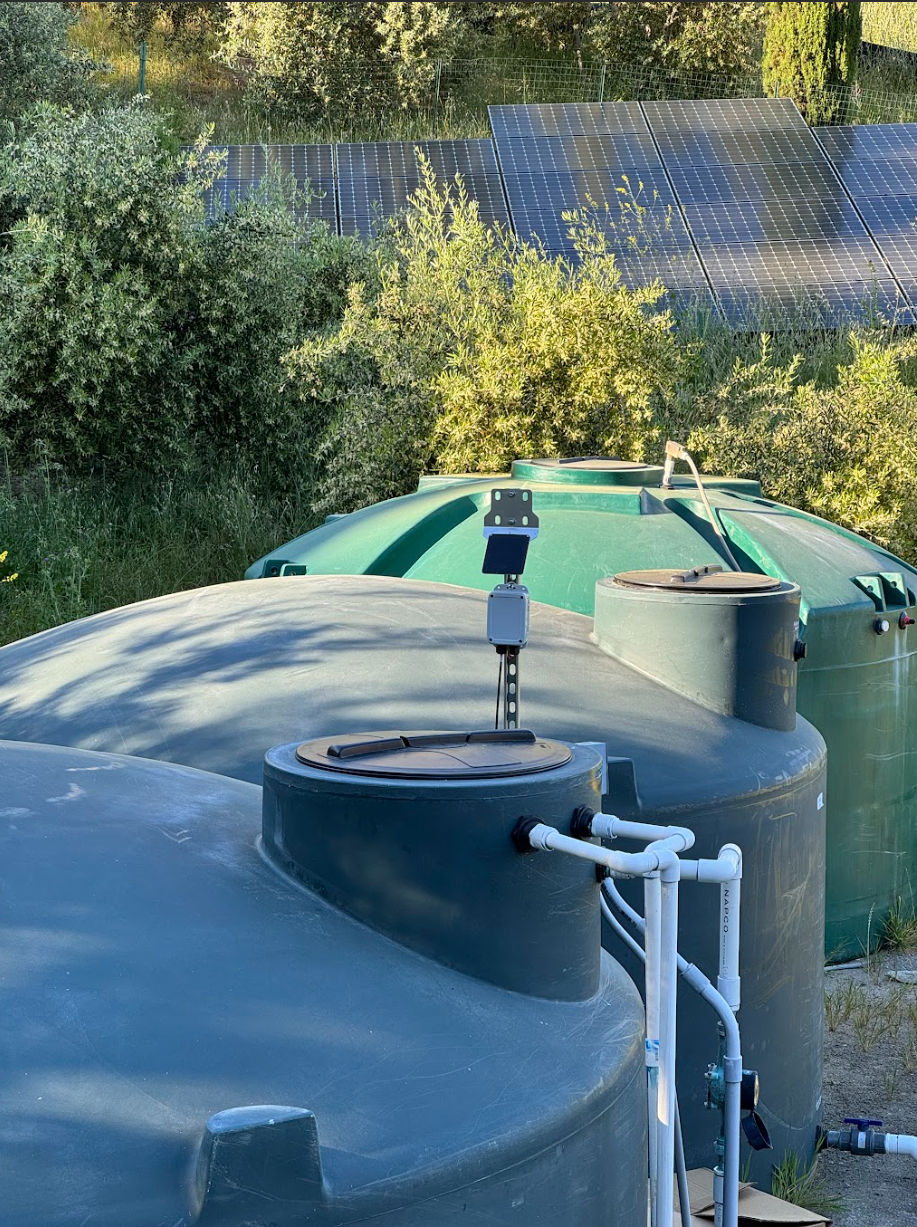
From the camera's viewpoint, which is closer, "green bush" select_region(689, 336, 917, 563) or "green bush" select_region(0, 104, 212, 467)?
"green bush" select_region(689, 336, 917, 563)

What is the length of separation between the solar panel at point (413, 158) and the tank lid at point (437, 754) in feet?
46.4

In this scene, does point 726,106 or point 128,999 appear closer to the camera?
point 128,999

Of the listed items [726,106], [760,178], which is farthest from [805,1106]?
[726,106]

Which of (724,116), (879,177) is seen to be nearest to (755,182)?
(879,177)

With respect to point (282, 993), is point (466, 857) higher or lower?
higher

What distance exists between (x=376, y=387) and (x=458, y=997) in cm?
877

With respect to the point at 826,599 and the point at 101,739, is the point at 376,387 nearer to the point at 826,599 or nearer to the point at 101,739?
the point at 826,599

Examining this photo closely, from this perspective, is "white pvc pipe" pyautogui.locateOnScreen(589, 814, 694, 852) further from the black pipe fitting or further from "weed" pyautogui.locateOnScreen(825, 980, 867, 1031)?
"weed" pyautogui.locateOnScreen(825, 980, 867, 1031)

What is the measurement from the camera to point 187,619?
13.1 ft

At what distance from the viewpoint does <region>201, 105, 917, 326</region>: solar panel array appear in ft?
47.6

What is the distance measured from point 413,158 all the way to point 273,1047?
15.9 m

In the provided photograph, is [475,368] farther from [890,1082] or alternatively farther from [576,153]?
[576,153]

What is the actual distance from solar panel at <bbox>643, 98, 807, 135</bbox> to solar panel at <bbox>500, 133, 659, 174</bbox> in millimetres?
694

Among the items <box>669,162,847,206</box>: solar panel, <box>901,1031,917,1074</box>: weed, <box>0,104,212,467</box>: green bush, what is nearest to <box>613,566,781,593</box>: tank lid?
<box>901,1031,917,1074</box>: weed
